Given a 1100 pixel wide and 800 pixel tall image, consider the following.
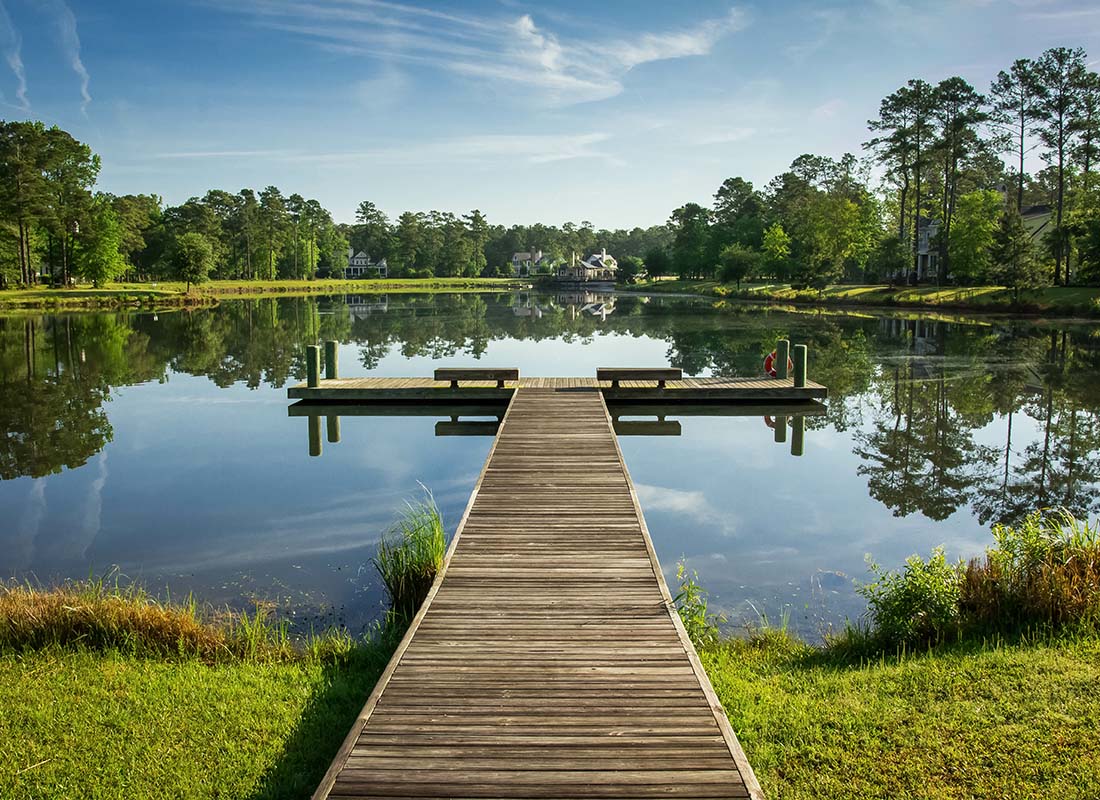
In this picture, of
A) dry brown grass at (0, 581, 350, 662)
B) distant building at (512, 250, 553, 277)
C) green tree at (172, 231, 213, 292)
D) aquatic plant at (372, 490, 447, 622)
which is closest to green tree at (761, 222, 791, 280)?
green tree at (172, 231, 213, 292)

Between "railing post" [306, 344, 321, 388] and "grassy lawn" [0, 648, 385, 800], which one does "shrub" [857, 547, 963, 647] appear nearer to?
"grassy lawn" [0, 648, 385, 800]

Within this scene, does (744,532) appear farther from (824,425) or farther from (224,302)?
(224,302)

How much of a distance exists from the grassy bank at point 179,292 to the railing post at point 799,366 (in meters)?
46.2

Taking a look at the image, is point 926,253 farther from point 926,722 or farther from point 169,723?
point 169,723

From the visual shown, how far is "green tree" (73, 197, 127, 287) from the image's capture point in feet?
188

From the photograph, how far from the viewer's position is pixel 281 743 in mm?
4734

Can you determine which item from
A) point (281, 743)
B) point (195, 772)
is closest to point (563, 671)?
point (281, 743)

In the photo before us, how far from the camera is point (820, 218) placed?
6234 cm

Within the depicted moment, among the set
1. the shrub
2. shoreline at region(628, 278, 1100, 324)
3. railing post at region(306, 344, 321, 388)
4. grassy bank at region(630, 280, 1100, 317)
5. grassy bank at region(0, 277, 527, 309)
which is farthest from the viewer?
grassy bank at region(0, 277, 527, 309)

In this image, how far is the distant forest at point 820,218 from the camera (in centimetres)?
4475

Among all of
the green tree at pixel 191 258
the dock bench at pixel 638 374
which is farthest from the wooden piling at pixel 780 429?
the green tree at pixel 191 258

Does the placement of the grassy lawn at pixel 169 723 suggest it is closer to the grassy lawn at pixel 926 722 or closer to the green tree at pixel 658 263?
the grassy lawn at pixel 926 722

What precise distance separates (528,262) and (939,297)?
98.7 metres

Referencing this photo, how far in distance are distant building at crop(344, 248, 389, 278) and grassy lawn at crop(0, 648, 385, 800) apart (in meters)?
117
